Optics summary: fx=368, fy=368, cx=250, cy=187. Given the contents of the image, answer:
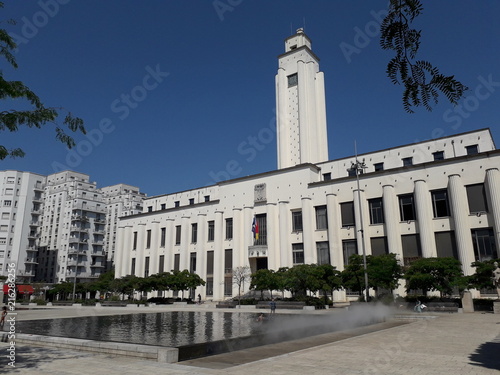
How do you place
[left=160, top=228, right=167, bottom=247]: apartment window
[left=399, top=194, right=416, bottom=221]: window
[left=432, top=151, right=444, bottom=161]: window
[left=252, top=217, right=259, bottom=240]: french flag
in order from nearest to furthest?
[left=399, top=194, right=416, bottom=221]: window, [left=432, top=151, right=444, bottom=161]: window, [left=252, top=217, right=259, bottom=240]: french flag, [left=160, top=228, right=167, bottom=247]: apartment window

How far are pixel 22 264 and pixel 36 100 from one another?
3329 inches

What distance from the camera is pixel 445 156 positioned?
44.0 m

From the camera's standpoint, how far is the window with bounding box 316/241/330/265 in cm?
4447

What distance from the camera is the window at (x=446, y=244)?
121 feet

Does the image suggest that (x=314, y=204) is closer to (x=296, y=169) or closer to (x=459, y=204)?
(x=296, y=169)

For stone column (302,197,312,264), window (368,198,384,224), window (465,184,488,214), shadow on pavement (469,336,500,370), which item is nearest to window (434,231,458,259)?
window (465,184,488,214)

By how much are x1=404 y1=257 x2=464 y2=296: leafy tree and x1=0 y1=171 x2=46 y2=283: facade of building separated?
251 feet

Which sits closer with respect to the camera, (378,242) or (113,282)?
A: (378,242)

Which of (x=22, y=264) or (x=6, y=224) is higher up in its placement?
(x=6, y=224)

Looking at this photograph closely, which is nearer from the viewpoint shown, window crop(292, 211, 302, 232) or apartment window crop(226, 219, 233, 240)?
window crop(292, 211, 302, 232)

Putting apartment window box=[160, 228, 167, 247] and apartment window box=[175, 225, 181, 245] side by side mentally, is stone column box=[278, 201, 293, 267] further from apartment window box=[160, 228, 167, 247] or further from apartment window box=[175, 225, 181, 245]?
apartment window box=[160, 228, 167, 247]

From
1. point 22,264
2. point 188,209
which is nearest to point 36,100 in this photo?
point 188,209

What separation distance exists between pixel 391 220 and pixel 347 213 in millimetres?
5581

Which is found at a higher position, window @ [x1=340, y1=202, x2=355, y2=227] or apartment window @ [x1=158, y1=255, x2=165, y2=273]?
window @ [x1=340, y1=202, x2=355, y2=227]
